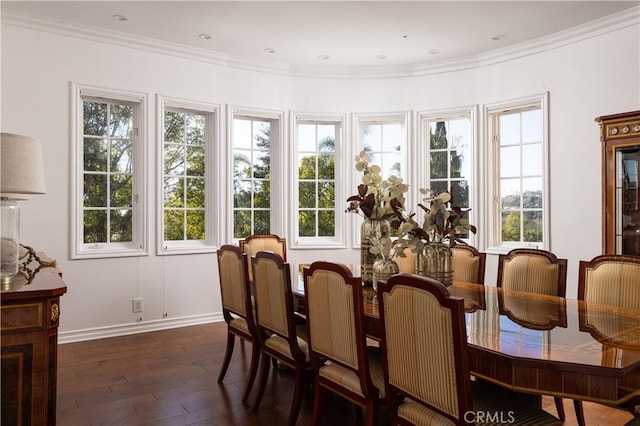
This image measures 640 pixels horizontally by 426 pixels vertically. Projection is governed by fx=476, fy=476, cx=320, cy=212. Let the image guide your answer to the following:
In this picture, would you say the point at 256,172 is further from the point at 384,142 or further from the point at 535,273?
the point at 535,273

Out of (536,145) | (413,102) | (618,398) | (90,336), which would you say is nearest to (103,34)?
(90,336)

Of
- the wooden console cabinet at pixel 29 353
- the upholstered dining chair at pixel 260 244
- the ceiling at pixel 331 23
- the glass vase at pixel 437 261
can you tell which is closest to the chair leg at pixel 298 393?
the glass vase at pixel 437 261

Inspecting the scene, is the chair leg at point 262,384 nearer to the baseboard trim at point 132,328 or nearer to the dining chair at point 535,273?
the dining chair at point 535,273

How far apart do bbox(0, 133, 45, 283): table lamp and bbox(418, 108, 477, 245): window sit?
4342 millimetres

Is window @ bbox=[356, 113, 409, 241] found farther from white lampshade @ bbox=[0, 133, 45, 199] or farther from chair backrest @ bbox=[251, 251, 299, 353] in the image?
white lampshade @ bbox=[0, 133, 45, 199]

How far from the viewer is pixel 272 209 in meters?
5.75

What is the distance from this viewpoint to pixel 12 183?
81.6 inches

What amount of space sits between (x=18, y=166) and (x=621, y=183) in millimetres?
4121

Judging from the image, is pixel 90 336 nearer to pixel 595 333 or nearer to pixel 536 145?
pixel 595 333

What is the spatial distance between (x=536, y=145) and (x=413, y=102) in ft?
4.92

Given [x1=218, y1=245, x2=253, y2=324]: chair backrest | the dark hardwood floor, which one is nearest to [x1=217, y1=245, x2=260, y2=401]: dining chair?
[x1=218, y1=245, x2=253, y2=324]: chair backrest

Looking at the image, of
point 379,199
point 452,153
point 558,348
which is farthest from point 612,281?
point 452,153

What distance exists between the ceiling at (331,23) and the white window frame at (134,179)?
59 cm

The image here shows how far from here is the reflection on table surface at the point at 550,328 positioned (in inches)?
62.2
